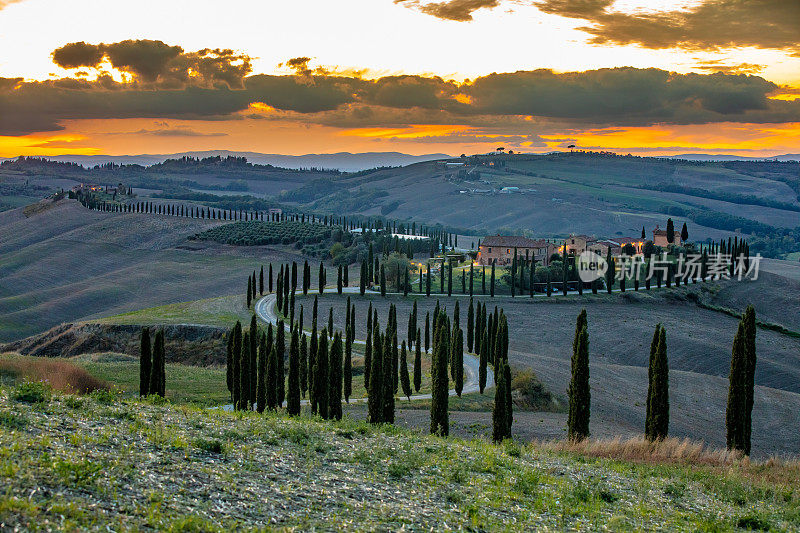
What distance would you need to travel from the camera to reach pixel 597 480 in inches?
1070

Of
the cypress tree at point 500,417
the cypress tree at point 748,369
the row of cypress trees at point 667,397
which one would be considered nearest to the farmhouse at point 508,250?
the cypress tree at point 748,369

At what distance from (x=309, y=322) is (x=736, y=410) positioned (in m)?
64.7

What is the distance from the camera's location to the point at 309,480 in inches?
901

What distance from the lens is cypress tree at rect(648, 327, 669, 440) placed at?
41375mm

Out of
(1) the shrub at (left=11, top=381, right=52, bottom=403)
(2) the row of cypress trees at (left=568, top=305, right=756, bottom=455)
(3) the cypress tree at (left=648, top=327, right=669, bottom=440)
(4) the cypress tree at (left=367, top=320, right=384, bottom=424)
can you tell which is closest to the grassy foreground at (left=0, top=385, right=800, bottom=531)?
(1) the shrub at (left=11, top=381, right=52, bottom=403)

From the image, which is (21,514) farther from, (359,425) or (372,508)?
Answer: (359,425)

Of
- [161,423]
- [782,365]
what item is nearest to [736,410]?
[161,423]

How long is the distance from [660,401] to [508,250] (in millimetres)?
97747

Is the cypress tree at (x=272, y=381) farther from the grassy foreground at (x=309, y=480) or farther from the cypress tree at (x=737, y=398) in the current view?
the cypress tree at (x=737, y=398)

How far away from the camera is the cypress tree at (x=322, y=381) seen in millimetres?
46969

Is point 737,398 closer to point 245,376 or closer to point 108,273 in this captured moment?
point 245,376

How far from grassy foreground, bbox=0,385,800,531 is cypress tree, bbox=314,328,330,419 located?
14.0m

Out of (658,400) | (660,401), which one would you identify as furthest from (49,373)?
(660,401)

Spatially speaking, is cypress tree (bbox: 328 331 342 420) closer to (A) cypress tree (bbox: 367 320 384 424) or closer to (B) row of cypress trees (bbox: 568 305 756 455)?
(A) cypress tree (bbox: 367 320 384 424)
